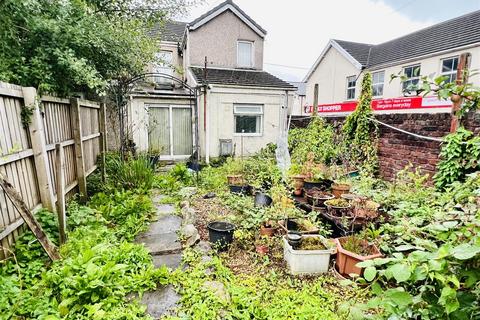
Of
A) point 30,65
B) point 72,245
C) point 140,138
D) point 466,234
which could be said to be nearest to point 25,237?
point 72,245

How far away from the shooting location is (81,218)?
3502 millimetres

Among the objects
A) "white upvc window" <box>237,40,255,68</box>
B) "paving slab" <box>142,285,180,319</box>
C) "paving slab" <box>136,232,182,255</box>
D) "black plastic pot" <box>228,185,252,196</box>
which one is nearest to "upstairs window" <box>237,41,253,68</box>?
"white upvc window" <box>237,40,255,68</box>

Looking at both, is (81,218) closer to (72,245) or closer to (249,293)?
(72,245)

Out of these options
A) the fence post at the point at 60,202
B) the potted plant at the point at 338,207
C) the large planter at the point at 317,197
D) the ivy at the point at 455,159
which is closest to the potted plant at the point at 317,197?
the large planter at the point at 317,197

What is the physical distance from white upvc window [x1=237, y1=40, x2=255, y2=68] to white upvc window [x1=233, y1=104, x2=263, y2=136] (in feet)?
9.84

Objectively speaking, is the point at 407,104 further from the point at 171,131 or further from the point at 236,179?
the point at 171,131

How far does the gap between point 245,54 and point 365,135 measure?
744 centimetres

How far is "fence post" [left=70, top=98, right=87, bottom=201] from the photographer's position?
4.19m

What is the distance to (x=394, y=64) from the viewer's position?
1296cm

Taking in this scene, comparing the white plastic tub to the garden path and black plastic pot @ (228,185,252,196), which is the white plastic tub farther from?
black plastic pot @ (228,185,252,196)

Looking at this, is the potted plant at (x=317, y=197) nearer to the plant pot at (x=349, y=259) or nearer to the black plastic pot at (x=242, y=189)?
the black plastic pot at (x=242, y=189)

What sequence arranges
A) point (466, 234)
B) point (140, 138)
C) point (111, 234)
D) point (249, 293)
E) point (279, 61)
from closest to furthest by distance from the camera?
point (466, 234) → point (249, 293) → point (111, 234) → point (140, 138) → point (279, 61)

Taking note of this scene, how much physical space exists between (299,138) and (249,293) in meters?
6.19

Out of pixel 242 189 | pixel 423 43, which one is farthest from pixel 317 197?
pixel 423 43
